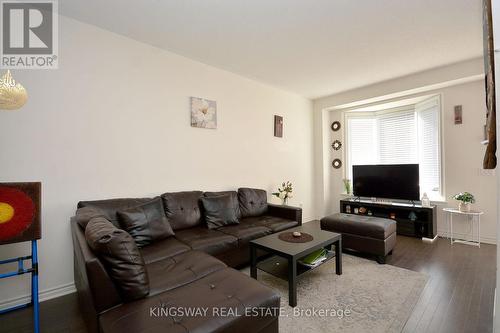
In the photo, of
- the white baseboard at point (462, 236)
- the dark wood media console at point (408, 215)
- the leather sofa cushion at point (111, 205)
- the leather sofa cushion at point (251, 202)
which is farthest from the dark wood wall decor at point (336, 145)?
the leather sofa cushion at point (111, 205)

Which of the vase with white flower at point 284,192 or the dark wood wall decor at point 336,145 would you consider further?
the dark wood wall decor at point 336,145

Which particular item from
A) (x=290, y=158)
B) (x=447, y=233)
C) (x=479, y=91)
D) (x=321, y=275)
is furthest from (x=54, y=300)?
(x=479, y=91)

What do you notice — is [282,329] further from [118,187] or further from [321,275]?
[118,187]

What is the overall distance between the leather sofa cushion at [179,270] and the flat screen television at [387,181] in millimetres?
3720

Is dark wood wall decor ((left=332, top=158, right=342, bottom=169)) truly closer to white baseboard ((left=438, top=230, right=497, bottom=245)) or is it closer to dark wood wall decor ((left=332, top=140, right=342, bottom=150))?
dark wood wall decor ((left=332, top=140, right=342, bottom=150))

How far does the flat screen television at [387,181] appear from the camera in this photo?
4.11 meters

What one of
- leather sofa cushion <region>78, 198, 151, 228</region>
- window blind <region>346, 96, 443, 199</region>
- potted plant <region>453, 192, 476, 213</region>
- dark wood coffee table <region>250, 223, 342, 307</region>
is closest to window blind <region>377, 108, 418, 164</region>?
window blind <region>346, 96, 443, 199</region>

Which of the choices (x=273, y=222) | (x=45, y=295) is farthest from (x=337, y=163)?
(x=45, y=295)

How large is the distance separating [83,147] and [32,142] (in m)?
0.39

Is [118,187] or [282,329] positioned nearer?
[282,329]

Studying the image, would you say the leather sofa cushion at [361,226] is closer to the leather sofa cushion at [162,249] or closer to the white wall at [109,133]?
the white wall at [109,133]

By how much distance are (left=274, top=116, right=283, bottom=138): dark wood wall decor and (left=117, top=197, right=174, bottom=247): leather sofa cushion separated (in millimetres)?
2798

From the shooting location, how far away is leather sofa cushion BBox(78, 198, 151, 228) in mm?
2332

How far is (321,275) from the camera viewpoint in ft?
8.67
